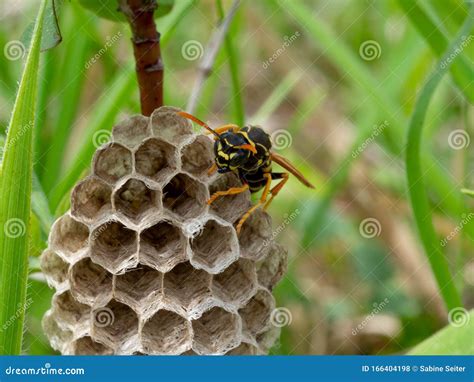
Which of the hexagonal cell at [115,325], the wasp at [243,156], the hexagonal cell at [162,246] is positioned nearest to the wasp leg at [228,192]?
the wasp at [243,156]

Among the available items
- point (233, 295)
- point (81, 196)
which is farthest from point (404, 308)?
point (81, 196)

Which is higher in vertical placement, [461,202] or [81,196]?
[461,202]

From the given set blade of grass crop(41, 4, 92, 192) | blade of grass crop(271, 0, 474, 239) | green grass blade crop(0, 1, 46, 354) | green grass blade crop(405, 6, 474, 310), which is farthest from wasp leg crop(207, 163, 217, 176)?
blade of grass crop(41, 4, 92, 192)

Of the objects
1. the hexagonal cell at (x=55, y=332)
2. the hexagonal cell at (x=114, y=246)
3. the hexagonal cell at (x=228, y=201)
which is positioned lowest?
the hexagonal cell at (x=55, y=332)

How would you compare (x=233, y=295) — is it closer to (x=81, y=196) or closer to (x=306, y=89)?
(x=81, y=196)

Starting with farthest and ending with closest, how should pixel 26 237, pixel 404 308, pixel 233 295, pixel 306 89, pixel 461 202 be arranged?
pixel 306 89, pixel 404 308, pixel 461 202, pixel 233 295, pixel 26 237

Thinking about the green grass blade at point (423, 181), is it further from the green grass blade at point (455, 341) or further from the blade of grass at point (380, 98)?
the green grass blade at point (455, 341)
